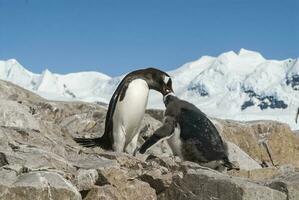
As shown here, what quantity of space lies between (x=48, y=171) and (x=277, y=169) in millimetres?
3953

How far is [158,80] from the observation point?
358 inches

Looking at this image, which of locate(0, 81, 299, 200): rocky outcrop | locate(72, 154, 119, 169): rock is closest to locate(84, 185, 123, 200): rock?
locate(0, 81, 299, 200): rocky outcrop

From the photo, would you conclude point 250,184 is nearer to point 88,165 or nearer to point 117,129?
point 88,165

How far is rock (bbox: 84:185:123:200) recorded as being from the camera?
19.8 ft

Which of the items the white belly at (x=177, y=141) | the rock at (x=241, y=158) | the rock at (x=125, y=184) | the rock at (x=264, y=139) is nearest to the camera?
the rock at (x=125, y=184)

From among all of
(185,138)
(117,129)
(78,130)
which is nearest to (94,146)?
(117,129)

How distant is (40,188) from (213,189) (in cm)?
183

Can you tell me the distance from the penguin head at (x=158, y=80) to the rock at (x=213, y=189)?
2.63 meters

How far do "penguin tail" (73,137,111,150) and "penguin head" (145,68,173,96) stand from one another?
1.08 meters

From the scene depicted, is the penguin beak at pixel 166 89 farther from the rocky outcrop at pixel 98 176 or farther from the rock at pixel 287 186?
the rock at pixel 287 186

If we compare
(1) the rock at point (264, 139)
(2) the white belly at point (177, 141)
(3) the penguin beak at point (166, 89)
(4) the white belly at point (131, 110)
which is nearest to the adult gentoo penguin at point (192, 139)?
(2) the white belly at point (177, 141)

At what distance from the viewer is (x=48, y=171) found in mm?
5805

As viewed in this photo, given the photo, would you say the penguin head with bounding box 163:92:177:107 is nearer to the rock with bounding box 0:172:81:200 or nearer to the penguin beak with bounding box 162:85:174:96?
the penguin beak with bounding box 162:85:174:96

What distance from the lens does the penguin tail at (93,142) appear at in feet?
28.5
